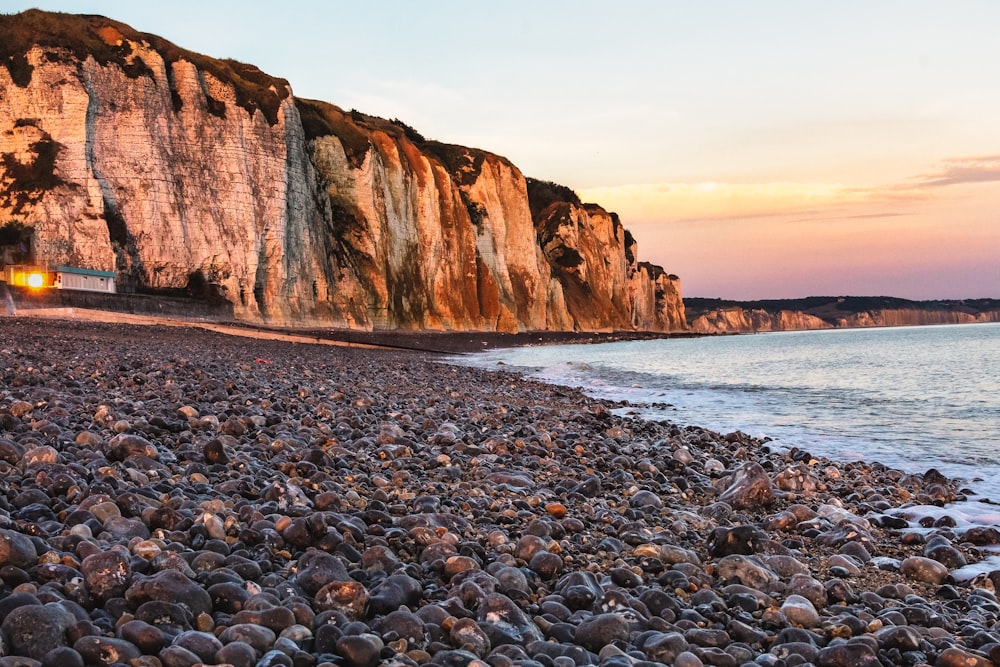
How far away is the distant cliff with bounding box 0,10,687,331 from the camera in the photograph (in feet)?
114

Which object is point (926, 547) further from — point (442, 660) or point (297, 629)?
point (297, 629)

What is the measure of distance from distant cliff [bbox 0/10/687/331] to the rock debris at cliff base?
32.1 metres

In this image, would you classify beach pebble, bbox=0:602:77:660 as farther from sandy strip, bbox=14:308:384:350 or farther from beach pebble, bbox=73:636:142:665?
sandy strip, bbox=14:308:384:350

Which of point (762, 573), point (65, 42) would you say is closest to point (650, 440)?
point (762, 573)

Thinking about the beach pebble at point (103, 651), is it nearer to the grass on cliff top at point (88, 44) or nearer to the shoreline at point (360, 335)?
the shoreline at point (360, 335)

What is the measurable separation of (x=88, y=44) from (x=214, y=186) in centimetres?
880

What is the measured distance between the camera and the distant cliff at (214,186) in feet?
114

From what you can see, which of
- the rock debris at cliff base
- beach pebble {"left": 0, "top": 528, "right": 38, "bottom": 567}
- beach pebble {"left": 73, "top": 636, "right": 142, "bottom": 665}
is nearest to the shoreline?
the rock debris at cliff base

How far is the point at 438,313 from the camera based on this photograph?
59.1 metres

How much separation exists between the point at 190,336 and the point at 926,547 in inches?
892

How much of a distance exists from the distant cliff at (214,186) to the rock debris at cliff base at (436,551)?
1263 inches

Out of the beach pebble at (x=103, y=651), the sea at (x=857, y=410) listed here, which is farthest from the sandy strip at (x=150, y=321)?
the beach pebble at (x=103, y=651)

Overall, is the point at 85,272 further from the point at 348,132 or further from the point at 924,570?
the point at 924,570

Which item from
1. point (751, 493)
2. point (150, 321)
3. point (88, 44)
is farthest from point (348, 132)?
point (751, 493)
